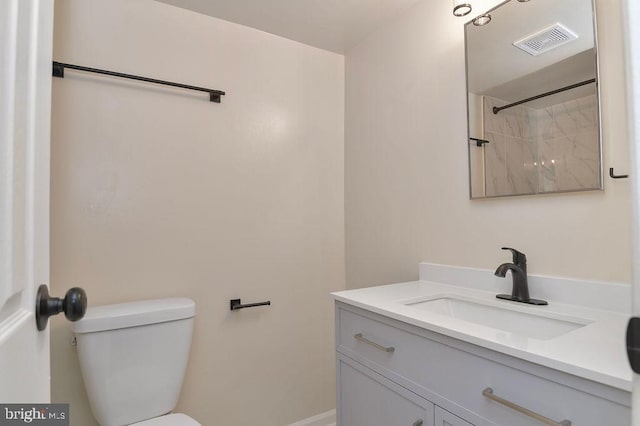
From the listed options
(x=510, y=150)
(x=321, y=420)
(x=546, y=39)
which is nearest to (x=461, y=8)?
(x=546, y=39)

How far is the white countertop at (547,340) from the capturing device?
0.67 meters

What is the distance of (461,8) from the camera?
1.43m

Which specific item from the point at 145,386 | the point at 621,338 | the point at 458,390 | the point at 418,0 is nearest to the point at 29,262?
A: the point at 458,390

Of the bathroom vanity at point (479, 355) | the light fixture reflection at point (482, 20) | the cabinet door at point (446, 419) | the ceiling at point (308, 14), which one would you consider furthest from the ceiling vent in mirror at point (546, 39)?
the cabinet door at point (446, 419)

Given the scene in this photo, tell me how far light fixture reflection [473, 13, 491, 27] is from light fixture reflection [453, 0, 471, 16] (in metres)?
0.05

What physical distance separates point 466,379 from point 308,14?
5.93 ft

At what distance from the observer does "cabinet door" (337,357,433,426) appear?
39.7 inches

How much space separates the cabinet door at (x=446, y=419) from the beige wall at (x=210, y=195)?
3.80ft

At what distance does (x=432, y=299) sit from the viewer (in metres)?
1.33

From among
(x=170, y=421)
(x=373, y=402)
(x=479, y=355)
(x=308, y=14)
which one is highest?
(x=308, y=14)

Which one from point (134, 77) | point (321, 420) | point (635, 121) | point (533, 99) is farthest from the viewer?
point (321, 420)

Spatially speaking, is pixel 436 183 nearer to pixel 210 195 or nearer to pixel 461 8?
pixel 461 8

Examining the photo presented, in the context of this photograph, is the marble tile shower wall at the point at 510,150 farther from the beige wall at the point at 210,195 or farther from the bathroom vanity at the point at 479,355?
the beige wall at the point at 210,195

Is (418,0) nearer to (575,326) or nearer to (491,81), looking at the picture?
(491,81)
